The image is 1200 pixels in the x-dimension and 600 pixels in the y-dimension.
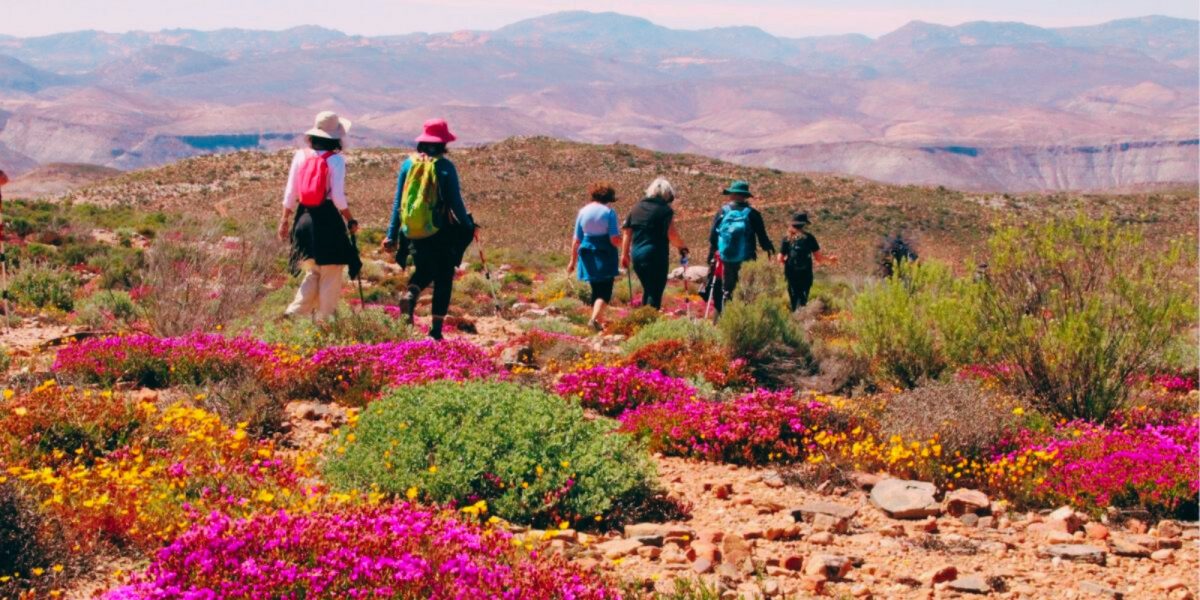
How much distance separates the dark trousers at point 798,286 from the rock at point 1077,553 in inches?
328

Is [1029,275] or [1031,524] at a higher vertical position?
[1029,275]

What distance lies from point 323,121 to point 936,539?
5678 millimetres

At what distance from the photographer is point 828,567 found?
4.73 m

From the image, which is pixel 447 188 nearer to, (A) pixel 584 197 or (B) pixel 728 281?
(B) pixel 728 281

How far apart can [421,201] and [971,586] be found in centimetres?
576

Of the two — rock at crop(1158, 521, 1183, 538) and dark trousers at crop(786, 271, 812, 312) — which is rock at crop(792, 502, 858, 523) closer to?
rock at crop(1158, 521, 1183, 538)

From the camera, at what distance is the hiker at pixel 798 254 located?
13.2 meters

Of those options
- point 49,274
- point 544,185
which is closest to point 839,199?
point 544,185

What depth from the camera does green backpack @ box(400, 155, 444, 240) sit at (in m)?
9.23

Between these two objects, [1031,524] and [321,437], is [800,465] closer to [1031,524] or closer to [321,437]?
[1031,524]

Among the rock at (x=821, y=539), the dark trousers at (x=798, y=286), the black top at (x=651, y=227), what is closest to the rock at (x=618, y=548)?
the rock at (x=821, y=539)

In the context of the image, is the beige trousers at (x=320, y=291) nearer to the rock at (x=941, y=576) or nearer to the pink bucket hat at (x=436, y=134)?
the pink bucket hat at (x=436, y=134)

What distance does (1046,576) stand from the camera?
4977 mm

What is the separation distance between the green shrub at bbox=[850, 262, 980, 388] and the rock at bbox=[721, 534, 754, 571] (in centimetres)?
422
